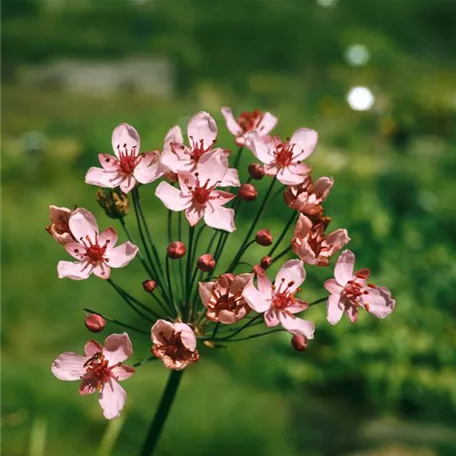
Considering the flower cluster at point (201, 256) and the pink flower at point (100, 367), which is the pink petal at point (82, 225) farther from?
the pink flower at point (100, 367)

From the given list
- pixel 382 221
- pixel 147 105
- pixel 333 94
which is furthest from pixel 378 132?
pixel 382 221

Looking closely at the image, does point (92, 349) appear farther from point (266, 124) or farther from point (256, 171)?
point (266, 124)

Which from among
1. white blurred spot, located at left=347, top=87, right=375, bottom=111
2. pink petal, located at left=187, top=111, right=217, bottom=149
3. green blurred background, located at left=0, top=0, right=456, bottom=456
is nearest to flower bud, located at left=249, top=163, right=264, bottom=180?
pink petal, located at left=187, top=111, right=217, bottom=149

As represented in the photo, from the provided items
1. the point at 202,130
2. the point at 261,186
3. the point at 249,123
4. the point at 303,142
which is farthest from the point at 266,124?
the point at 261,186

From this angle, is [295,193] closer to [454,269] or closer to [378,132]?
[454,269]

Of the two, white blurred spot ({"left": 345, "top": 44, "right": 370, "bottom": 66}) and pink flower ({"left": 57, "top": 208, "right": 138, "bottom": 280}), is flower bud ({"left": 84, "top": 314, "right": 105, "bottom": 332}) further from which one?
white blurred spot ({"left": 345, "top": 44, "right": 370, "bottom": 66})
